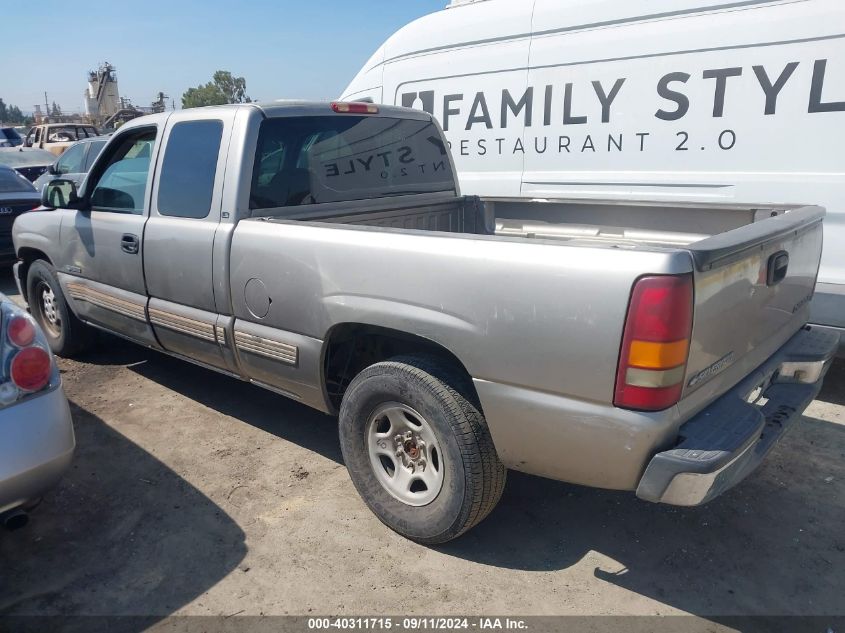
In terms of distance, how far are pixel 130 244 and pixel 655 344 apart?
321cm

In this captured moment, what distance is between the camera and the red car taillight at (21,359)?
2.61 m

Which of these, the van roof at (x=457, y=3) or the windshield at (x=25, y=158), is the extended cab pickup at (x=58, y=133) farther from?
the van roof at (x=457, y=3)

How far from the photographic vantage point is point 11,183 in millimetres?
8930

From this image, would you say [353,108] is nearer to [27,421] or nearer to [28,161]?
[27,421]

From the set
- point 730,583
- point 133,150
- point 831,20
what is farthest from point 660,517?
point 133,150

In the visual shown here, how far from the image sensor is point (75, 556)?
2.92 meters

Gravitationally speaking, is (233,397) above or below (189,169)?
below

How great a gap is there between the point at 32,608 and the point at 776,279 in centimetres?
327

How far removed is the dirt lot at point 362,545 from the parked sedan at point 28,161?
13.6 m

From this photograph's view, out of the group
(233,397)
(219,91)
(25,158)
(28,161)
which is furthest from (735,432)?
(219,91)

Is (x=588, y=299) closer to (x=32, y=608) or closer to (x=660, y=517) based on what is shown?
(x=660, y=517)

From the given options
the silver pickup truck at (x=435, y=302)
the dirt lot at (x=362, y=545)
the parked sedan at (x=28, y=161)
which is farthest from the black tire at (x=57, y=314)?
the parked sedan at (x=28, y=161)

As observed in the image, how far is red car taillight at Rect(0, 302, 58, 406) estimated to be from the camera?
103 inches

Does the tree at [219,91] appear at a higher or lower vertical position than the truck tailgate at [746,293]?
→ higher
